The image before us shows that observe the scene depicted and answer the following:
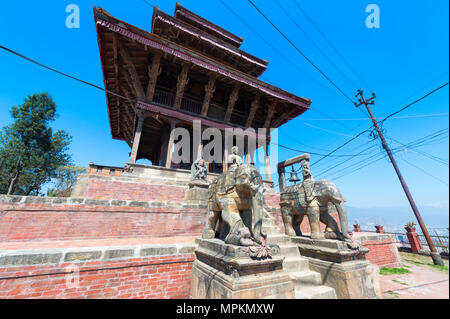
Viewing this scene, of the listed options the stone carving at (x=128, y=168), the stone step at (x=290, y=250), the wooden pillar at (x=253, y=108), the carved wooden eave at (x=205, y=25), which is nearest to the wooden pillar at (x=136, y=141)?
the stone carving at (x=128, y=168)

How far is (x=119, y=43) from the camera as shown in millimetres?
8609

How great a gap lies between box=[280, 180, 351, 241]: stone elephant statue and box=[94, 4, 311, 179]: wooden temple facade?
21.9 feet

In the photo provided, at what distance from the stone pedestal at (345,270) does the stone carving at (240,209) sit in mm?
1212

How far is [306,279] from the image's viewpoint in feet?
10.2

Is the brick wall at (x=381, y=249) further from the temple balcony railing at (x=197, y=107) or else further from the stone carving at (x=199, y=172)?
the temple balcony railing at (x=197, y=107)

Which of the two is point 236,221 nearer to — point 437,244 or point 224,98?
point 224,98

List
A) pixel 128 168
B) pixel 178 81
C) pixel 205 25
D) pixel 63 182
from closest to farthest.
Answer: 1. pixel 128 168
2. pixel 178 81
3. pixel 205 25
4. pixel 63 182

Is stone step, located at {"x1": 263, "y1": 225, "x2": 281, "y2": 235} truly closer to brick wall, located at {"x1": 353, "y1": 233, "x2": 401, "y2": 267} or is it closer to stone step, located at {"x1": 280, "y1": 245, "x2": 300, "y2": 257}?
stone step, located at {"x1": 280, "y1": 245, "x2": 300, "y2": 257}

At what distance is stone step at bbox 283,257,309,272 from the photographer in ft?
10.8

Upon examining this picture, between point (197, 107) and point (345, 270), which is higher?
point (197, 107)

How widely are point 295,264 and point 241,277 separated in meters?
1.62

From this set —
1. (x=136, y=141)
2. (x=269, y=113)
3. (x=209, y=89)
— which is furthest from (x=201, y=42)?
(x=136, y=141)

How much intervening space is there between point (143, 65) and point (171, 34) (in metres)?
3.97

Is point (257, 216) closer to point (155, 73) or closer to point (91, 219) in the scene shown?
point (91, 219)
